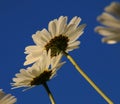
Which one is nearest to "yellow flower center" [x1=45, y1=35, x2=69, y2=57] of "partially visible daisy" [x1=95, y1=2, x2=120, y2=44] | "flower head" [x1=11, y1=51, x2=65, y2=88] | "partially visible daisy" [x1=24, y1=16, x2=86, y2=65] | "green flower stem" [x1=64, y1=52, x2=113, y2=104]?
"partially visible daisy" [x1=24, y1=16, x2=86, y2=65]

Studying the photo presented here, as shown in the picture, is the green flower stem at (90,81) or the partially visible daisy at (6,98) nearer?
the green flower stem at (90,81)

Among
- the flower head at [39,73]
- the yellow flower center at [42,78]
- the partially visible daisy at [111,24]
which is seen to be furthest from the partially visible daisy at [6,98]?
the partially visible daisy at [111,24]

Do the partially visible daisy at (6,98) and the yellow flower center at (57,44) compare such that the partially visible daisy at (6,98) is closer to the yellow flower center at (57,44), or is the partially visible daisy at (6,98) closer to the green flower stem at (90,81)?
the green flower stem at (90,81)

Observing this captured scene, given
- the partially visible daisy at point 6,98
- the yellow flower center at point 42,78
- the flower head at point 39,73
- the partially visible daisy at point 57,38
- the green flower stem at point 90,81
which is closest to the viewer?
the green flower stem at point 90,81

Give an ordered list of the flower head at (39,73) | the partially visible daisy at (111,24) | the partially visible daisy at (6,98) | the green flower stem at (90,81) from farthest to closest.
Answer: the flower head at (39,73), the partially visible daisy at (6,98), the green flower stem at (90,81), the partially visible daisy at (111,24)

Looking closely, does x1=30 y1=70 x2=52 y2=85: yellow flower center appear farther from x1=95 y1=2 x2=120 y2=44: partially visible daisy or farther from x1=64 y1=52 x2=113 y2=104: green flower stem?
x1=95 y1=2 x2=120 y2=44: partially visible daisy

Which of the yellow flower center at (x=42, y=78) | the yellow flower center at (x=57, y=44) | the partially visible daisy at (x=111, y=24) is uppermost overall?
the yellow flower center at (x=57, y=44)

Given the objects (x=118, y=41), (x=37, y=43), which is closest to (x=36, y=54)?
(x=37, y=43)

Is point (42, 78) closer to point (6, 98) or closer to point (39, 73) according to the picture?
point (39, 73)
